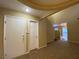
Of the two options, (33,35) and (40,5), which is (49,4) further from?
(33,35)

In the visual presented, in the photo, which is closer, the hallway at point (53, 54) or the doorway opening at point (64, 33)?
the hallway at point (53, 54)

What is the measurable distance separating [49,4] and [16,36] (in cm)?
217

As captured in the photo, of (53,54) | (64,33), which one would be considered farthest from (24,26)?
(64,33)

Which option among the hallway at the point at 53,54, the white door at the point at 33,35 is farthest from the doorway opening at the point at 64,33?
the white door at the point at 33,35

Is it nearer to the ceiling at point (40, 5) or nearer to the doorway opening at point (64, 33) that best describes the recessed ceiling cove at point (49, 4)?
the ceiling at point (40, 5)

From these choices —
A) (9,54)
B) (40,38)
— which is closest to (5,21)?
(9,54)

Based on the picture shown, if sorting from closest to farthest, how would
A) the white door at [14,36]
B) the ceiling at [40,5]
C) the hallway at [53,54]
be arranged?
the ceiling at [40,5] → the white door at [14,36] → the hallway at [53,54]

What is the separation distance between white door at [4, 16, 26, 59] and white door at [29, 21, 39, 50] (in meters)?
0.60

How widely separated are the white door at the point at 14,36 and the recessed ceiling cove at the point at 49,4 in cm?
109

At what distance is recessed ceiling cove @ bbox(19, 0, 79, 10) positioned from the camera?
3.26 m

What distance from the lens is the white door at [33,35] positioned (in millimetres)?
4789

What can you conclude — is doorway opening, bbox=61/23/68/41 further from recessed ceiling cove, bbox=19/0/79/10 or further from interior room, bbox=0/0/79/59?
recessed ceiling cove, bbox=19/0/79/10

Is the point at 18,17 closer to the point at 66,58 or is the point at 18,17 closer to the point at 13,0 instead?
the point at 13,0

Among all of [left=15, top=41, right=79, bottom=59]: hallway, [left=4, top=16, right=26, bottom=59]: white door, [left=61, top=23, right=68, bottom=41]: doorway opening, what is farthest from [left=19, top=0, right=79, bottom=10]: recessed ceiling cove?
[left=61, top=23, right=68, bottom=41]: doorway opening
